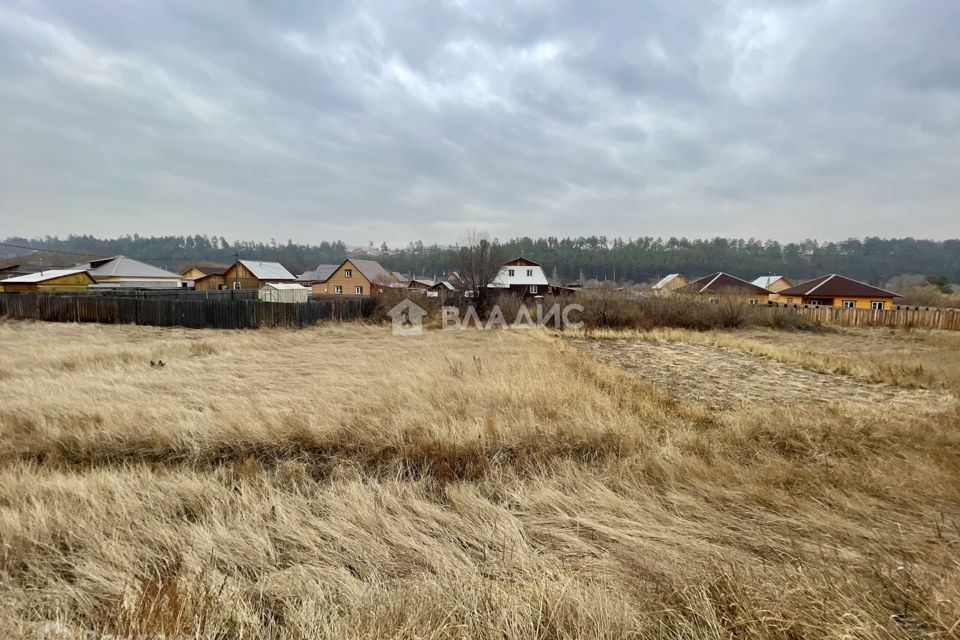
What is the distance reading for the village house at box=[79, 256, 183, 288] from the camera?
1506 inches

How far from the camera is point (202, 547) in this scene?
2.52 meters

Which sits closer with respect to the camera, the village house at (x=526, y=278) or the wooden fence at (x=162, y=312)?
the wooden fence at (x=162, y=312)

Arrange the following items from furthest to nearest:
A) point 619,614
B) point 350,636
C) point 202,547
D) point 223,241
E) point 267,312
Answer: point 223,241, point 267,312, point 202,547, point 619,614, point 350,636

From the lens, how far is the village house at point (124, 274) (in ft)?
125

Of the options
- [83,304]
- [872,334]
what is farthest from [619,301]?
[83,304]

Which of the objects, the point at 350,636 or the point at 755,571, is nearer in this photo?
the point at 350,636

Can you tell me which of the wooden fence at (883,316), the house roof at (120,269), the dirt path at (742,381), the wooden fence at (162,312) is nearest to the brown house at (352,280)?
the wooden fence at (162,312)

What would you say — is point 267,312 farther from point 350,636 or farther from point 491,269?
point 350,636

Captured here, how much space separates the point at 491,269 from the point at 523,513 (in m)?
23.8

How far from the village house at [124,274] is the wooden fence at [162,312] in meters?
20.8

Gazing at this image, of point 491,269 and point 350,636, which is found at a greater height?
point 491,269

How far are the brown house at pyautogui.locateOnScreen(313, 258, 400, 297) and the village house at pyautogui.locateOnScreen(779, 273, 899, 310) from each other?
40.1 m

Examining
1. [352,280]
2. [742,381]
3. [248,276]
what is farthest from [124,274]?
[742,381]

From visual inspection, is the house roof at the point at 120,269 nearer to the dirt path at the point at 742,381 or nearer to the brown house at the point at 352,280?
the brown house at the point at 352,280
